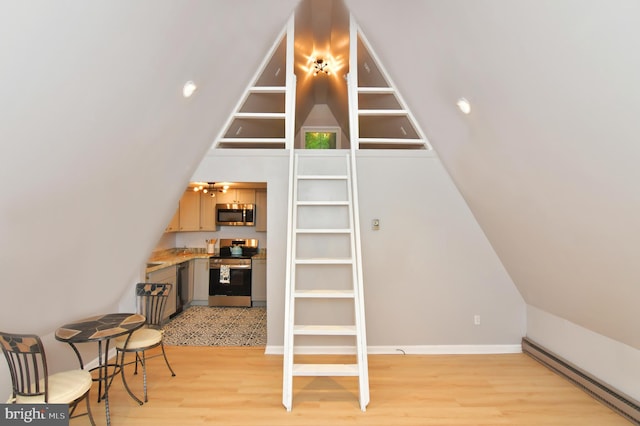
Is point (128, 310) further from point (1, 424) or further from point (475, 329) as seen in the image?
point (475, 329)

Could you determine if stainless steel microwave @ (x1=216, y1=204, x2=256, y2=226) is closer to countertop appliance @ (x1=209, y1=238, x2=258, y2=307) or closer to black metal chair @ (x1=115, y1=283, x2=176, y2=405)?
countertop appliance @ (x1=209, y1=238, x2=258, y2=307)

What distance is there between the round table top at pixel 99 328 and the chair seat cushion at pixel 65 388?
0.76ft

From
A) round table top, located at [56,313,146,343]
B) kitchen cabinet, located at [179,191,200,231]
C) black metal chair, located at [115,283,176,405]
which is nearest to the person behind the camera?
round table top, located at [56,313,146,343]

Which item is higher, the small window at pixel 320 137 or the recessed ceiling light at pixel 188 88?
the small window at pixel 320 137

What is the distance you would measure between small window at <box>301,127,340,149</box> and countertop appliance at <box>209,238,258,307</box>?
2942 mm

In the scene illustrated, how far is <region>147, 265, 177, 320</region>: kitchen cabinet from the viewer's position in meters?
4.52

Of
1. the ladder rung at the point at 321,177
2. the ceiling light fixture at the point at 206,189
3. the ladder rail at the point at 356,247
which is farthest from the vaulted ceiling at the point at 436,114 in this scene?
the ceiling light fixture at the point at 206,189

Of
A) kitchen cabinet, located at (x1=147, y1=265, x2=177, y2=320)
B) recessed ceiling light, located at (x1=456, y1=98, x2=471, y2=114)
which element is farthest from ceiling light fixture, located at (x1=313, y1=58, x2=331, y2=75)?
kitchen cabinet, located at (x1=147, y1=265, x2=177, y2=320)

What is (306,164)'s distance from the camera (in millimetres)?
3840

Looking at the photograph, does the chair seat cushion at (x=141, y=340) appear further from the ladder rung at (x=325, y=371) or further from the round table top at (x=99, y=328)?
the ladder rung at (x=325, y=371)

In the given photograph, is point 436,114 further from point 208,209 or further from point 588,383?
point 208,209

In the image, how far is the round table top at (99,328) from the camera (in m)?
2.39

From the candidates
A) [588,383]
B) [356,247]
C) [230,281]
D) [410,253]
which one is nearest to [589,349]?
[588,383]

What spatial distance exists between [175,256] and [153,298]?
2360 mm
